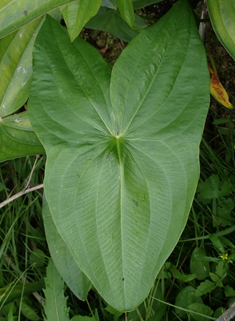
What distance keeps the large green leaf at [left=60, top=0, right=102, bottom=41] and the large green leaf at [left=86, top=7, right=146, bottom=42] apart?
0.36 m

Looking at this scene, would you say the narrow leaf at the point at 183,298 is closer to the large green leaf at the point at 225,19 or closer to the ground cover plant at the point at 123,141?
the ground cover plant at the point at 123,141

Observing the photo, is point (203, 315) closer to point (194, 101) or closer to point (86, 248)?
point (86, 248)

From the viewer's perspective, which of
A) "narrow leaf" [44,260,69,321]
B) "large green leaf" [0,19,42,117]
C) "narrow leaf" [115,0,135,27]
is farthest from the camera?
"narrow leaf" [44,260,69,321]

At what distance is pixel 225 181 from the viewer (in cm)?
105

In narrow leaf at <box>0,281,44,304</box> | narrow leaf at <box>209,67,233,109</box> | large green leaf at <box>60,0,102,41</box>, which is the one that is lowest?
narrow leaf at <box>0,281,44,304</box>

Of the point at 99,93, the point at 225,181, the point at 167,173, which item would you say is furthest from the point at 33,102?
the point at 225,181

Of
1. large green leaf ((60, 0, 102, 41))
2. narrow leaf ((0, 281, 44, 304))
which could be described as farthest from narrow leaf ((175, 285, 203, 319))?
large green leaf ((60, 0, 102, 41))

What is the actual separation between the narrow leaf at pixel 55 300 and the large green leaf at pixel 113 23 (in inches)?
28.0

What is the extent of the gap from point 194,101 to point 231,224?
52 centimetres

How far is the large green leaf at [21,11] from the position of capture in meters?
0.50

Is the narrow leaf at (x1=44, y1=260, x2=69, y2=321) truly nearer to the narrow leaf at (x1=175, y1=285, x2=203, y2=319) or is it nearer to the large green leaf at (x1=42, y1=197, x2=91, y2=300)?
the large green leaf at (x1=42, y1=197, x2=91, y2=300)

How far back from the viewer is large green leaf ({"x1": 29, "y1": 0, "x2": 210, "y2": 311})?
683mm

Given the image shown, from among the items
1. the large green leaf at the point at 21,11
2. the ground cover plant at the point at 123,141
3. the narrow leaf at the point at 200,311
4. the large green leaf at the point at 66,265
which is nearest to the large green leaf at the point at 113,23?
the ground cover plant at the point at 123,141

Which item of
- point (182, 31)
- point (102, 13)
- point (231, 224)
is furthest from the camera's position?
point (231, 224)
